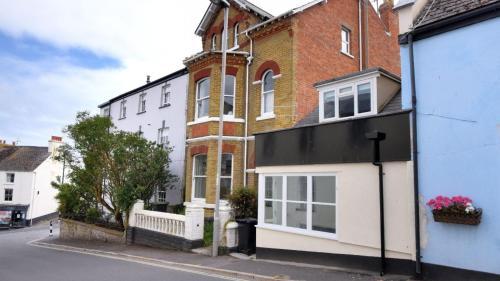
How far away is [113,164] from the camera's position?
18.4 m

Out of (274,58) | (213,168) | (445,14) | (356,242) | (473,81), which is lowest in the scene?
(356,242)

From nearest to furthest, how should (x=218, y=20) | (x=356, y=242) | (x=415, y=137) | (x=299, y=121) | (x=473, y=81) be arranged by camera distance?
(x=473, y=81) < (x=415, y=137) < (x=356, y=242) < (x=299, y=121) < (x=218, y=20)

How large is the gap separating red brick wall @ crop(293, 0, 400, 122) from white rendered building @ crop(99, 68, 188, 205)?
328 inches

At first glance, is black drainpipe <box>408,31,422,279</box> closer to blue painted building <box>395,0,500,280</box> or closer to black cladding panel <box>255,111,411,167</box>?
blue painted building <box>395,0,500,280</box>

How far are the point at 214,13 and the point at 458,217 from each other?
16218 millimetres

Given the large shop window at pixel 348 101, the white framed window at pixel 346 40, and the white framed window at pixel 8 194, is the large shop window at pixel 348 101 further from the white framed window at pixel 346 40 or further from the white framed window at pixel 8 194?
the white framed window at pixel 8 194

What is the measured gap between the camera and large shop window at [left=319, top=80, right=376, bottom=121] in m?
10.6

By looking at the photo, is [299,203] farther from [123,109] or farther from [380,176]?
[123,109]

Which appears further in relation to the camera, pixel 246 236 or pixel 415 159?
pixel 246 236

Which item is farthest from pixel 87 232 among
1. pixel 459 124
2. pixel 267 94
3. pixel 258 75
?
pixel 459 124

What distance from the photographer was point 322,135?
34.6 ft

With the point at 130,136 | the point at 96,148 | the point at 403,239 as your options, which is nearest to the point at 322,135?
the point at 403,239

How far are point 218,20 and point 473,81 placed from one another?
14638 millimetres

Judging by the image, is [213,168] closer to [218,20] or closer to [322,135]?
[322,135]
